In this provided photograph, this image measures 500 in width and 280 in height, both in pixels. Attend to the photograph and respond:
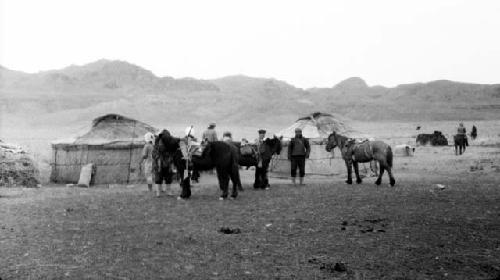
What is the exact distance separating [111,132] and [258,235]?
423 inches

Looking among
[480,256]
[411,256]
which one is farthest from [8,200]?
[480,256]

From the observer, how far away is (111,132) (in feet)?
54.9

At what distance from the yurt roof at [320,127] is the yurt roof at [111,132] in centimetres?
546

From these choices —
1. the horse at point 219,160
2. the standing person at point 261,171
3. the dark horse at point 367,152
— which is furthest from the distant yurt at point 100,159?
the dark horse at point 367,152

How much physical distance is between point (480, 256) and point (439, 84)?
113 meters

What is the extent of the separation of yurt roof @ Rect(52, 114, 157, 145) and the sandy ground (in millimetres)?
4245

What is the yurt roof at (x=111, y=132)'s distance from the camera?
1606cm

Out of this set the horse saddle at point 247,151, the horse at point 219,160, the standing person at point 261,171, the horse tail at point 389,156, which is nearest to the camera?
the horse at point 219,160

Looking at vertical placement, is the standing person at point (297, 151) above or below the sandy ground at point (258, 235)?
above

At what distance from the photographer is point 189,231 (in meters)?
7.44

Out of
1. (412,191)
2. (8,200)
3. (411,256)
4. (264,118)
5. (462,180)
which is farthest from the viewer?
(264,118)

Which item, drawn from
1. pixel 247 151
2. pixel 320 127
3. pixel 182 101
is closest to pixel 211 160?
pixel 247 151

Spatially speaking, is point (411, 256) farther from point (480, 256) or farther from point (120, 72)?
point (120, 72)

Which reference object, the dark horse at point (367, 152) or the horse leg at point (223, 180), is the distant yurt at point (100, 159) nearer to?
the horse leg at point (223, 180)
